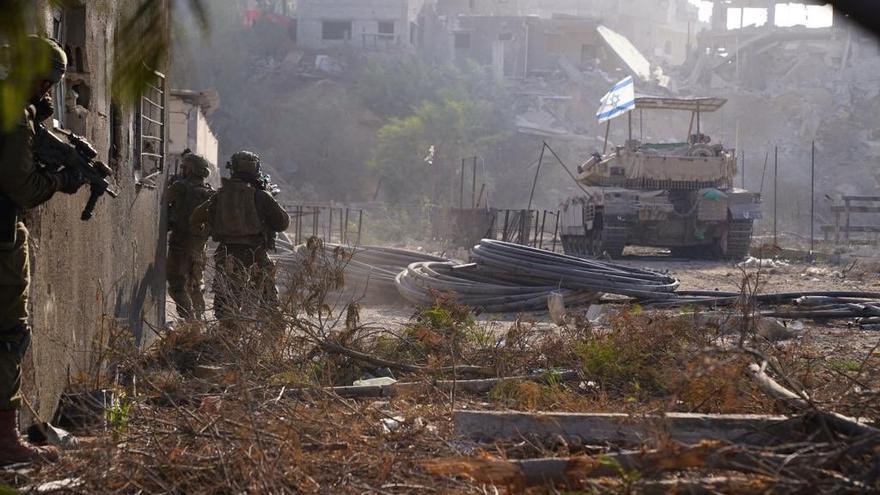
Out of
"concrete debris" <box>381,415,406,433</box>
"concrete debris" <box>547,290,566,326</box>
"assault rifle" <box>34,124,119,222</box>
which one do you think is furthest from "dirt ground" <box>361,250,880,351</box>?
"assault rifle" <box>34,124,119,222</box>

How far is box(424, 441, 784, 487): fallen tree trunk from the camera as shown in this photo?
9.90 feet

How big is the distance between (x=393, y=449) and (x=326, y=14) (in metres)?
49.8

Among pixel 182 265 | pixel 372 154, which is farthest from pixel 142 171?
pixel 372 154

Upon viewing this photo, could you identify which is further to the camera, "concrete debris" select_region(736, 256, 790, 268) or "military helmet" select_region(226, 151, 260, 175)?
"concrete debris" select_region(736, 256, 790, 268)

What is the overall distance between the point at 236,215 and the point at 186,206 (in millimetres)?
1037

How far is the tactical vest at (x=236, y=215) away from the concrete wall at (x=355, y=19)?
4436cm

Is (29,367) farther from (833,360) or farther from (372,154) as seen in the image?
(372,154)

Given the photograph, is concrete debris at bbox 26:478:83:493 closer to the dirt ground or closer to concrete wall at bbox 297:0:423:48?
the dirt ground

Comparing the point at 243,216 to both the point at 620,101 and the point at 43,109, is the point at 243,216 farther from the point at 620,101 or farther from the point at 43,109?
the point at 620,101

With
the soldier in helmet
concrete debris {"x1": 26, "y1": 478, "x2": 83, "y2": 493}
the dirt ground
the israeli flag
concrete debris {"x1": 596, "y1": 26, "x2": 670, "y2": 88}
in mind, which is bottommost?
the dirt ground

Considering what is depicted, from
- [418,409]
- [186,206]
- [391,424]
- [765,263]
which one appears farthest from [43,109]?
[765,263]

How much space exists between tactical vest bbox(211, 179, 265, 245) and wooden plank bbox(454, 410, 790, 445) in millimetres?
4264

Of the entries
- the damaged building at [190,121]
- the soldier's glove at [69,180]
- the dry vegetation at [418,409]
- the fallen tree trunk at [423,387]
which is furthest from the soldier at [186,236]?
the damaged building at [190,121]

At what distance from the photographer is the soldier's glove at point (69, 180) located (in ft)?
13.6
